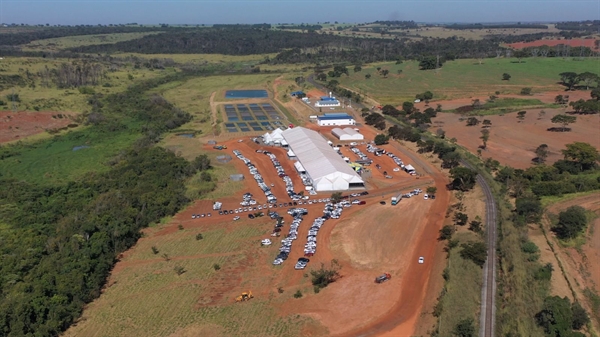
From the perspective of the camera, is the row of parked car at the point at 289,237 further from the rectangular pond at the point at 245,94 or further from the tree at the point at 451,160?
the rectangular pond at the point at 245,94

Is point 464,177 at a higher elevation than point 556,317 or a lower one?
higher

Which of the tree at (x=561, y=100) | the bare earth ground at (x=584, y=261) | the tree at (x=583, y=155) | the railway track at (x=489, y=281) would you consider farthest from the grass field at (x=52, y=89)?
the tree at (x=561, y=100)

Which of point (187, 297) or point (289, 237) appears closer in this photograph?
point (187, 297)

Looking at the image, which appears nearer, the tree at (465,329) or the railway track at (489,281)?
the tree at (465,329)

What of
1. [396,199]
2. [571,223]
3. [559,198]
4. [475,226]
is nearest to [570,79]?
[559,198]

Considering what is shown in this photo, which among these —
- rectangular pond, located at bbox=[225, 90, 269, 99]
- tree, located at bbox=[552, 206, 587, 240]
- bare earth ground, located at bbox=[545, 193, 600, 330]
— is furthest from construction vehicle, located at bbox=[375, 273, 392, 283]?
rectangular pond, located at bbox=[225, 90, 269, 99]

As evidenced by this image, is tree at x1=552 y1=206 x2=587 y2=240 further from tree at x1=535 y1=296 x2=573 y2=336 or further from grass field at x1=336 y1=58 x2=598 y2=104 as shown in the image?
grass field at x1=336 y1=58 x2=598 y2=104

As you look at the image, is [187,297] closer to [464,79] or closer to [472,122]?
[472,122]

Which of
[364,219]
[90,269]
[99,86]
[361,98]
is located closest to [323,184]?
[364,219]

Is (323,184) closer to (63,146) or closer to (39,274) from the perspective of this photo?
(39,274)
